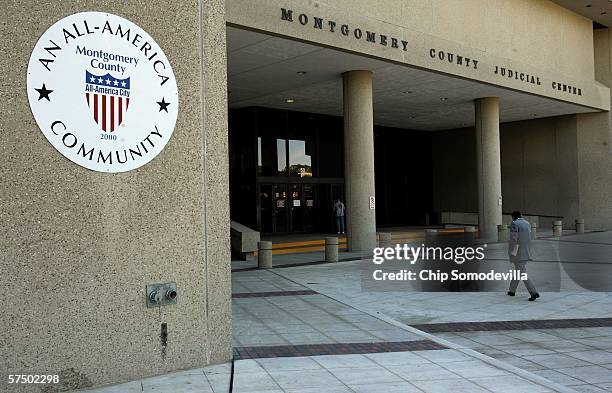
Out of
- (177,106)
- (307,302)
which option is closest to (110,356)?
(177,106)

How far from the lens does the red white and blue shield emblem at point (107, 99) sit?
5879mm

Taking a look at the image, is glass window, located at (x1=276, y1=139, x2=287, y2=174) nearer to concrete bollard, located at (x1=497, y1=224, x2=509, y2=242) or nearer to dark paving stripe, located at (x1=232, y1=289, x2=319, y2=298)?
concrete bollard, located at (x1=497, y1=224, x2=509, y2=242)

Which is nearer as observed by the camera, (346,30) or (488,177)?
(346,30)

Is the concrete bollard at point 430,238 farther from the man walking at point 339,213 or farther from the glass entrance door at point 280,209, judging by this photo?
the glass entrance door at point 280,209

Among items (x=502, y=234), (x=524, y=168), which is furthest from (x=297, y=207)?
(x=524, y=168)

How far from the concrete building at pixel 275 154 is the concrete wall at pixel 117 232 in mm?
17

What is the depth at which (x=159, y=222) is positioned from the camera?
6.23 meters

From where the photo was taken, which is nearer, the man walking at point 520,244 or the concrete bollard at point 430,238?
the man walking at point 520,244

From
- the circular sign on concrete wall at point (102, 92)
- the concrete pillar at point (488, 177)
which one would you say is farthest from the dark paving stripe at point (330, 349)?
the concrete pillar at point (488, 177)

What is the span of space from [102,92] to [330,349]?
4375 mm

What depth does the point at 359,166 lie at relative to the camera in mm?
20109

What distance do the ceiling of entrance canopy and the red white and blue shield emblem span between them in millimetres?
9234

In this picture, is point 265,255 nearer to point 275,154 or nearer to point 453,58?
point 453,58

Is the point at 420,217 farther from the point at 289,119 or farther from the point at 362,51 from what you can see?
the point at 362,51
